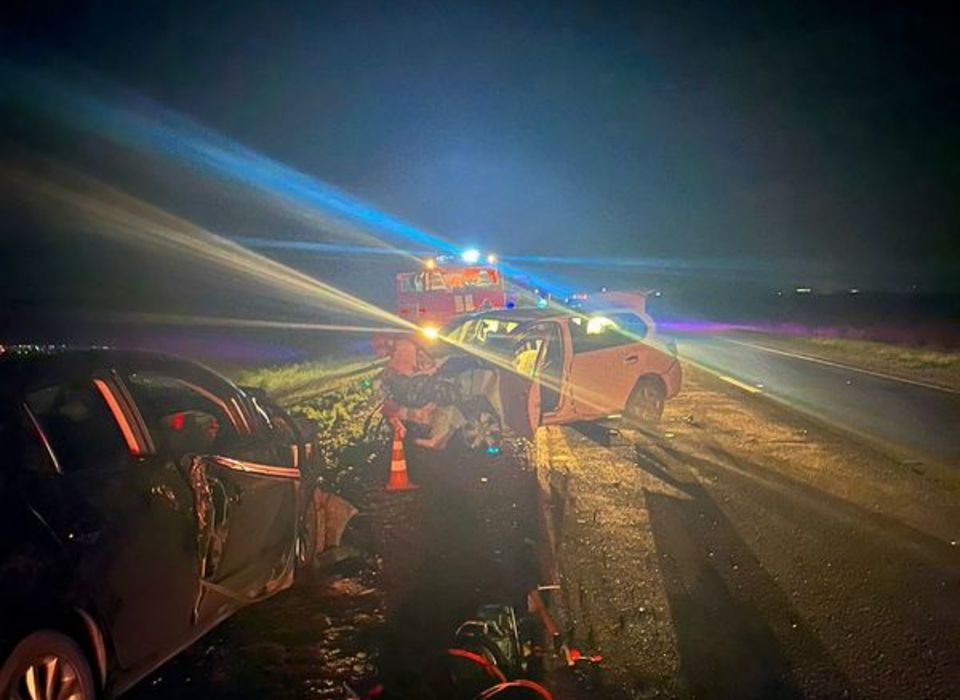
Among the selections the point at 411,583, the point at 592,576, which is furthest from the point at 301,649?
the point at 592,576

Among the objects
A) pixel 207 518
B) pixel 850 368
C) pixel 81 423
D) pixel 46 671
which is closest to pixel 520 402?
pixel 207 518

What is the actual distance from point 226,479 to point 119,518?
2.36 feet

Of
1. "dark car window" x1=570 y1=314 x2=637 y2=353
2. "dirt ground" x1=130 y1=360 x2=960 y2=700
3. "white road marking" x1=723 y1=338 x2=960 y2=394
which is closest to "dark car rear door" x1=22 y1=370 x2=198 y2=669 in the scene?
"dirt ground" x1=130 y1=360 x2=960 y2=700

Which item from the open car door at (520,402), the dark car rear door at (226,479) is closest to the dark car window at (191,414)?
the dark car rear door at (226,479)

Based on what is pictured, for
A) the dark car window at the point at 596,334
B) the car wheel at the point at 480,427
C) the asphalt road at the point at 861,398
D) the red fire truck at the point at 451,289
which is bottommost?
the asphalt road at the point at 861,398

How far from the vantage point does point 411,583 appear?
4770mm

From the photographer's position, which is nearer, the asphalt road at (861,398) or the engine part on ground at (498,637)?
the engine part on ground at (498,637)

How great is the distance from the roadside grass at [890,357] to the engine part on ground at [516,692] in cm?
1410

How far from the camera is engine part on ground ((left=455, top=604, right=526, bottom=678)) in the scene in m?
3.62

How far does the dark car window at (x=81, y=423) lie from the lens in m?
3.16

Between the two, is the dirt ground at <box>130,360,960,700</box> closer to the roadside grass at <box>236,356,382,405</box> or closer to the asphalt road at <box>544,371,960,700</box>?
the asphalt road at <box>544,371,960,700</box>

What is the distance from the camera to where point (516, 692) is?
11.1 ft

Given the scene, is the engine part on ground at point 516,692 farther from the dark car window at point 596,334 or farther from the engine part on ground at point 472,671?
the dark car window at point 596,334

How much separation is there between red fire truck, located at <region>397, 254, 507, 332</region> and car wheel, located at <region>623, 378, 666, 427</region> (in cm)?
967
